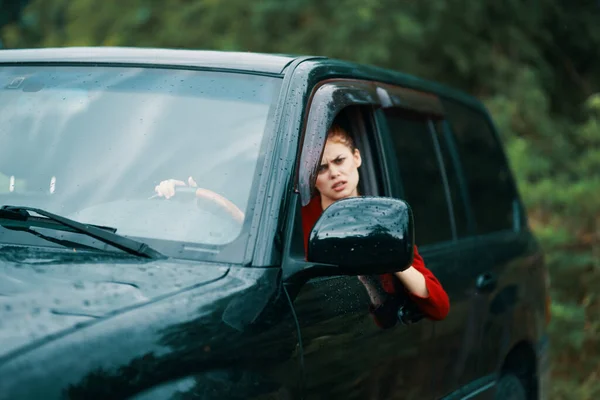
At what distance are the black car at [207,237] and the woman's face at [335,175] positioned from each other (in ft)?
0.55

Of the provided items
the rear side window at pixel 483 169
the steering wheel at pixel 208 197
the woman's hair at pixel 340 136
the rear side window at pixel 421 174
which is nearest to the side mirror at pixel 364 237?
the steering wheel at pixel 208 197

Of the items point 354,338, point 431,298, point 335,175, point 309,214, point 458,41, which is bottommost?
point 354,338

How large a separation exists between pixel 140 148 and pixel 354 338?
84 centimetres

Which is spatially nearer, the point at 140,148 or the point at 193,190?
the point at 193,190

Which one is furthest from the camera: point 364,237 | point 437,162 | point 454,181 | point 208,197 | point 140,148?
point 454,181

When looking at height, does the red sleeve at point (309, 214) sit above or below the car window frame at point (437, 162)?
below

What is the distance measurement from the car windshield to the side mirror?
253mm

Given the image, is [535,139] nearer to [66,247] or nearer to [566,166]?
[566,166]

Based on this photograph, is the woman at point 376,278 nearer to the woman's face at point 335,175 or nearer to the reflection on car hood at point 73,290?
the woman's face at point 335,175

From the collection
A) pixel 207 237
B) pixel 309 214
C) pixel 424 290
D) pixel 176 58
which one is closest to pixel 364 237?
pixel 207 237

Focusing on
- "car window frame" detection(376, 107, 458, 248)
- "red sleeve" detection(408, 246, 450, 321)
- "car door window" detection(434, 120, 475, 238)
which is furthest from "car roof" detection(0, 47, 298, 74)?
"car door window" detection(434, 120, 475, 238)

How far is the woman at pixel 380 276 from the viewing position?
10.7ft

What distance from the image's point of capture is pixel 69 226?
9.15 ft

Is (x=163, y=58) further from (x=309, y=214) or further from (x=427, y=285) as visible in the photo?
(x=427, y=285)
